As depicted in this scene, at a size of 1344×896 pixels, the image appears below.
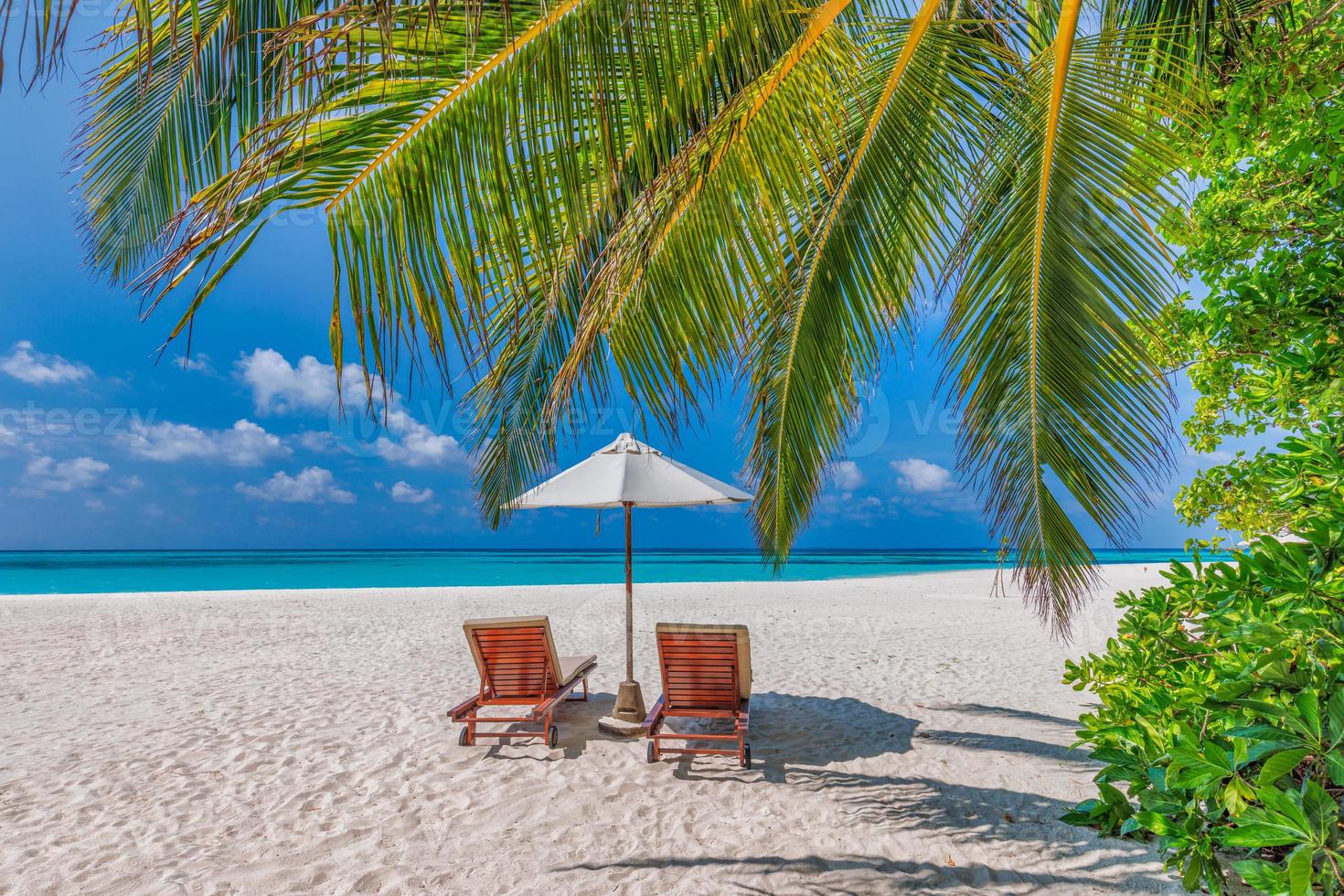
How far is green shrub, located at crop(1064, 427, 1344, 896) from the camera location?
152cm

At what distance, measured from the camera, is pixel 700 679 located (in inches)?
185

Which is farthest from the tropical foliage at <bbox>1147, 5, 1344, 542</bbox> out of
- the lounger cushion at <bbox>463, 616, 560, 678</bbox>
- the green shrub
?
the lounger cushion at <bbox>463, 616, 560, 678</bbox>

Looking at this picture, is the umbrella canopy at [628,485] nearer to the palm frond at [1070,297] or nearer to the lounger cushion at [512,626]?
the lounger cushion at [512,626]

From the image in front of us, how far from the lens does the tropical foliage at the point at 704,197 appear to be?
5.66ft

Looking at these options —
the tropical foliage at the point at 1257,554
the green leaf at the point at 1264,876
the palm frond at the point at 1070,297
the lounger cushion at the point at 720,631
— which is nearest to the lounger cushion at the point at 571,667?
the lounger cushion at the point at 720,631

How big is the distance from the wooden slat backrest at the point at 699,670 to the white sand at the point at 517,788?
0.41 meters

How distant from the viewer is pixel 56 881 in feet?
9.70

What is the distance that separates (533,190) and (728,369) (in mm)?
1066

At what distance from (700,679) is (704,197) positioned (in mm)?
3340

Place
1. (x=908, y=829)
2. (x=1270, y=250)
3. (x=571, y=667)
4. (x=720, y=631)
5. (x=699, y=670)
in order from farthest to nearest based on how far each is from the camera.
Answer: (x=571, y=667) < (x=699, y=670) < (x=720, y=631) < (x=908, y=829) < (x=1270, y=250)

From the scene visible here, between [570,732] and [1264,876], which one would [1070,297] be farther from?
[570,732]

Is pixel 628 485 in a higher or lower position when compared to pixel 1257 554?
higher

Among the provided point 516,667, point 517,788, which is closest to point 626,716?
point 516,667

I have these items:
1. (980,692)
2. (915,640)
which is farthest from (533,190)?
(915,640)
